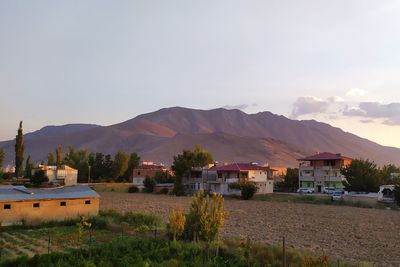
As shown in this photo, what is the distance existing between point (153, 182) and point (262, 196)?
24.8 metres

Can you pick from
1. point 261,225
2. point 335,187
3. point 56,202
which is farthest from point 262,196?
point 56,202

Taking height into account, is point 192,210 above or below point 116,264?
above

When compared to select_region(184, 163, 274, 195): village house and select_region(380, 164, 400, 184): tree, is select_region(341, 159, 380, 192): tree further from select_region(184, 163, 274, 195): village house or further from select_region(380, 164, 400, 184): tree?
→ select_region(184, 163, 274, 195): village house

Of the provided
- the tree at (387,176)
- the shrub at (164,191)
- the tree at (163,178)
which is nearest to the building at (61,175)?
the tree at (163,178)

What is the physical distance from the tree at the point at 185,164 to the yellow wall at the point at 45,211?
42.7 metres

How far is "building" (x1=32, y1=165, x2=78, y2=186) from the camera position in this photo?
9344 centimetres

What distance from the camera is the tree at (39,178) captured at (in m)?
87.9

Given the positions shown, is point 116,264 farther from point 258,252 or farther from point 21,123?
point 21,123

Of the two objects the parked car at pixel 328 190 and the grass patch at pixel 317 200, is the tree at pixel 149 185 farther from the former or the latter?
the parked car at pixel 328 190

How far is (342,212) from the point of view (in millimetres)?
50656

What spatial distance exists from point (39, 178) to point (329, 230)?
69.1 meters

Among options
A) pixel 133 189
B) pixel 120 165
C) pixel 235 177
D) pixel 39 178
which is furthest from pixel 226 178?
pixel 39 178

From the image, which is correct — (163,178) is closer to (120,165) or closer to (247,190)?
(120,165)

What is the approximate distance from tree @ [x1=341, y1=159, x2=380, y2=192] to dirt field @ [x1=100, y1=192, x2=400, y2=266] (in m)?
15.2
